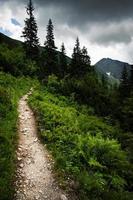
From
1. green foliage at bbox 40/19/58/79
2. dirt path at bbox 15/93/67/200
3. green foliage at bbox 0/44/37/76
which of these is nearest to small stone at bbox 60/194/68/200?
dirt path at bbox 15/93/67/200

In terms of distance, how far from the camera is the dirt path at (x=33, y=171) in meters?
10.5

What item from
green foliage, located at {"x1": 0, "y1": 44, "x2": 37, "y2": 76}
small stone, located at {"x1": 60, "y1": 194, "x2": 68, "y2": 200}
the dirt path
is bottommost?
small stone, located at {"x1": 60, "y1": 194, "x2": 68, "y2": 200}

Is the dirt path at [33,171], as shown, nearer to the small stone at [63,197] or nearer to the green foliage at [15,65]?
the small stone at [63,197]

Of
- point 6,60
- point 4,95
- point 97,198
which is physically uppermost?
point 6,60

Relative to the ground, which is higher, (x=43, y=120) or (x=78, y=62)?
(x=78, y=62)

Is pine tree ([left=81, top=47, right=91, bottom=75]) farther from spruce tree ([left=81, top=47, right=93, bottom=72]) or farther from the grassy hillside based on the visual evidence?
the grassy hillside

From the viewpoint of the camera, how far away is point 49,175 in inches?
461

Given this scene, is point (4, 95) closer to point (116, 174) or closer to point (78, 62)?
point (116, 174)

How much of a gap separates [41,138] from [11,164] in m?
3.79

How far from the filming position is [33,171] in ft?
39.2

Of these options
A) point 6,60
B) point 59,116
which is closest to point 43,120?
point 59,116

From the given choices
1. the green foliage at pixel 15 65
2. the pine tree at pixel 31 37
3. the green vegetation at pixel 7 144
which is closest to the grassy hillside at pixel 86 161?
the green vegetation at pixel 7 144

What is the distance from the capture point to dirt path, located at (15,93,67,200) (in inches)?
414

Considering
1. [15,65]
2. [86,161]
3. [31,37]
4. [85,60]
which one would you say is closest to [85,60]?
[85,60]
